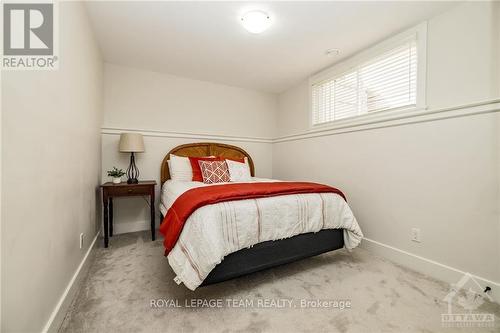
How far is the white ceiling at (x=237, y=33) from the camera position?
1.84 meters

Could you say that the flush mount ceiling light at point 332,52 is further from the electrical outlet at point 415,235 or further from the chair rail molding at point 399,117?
the electrical outlet at point 415,235

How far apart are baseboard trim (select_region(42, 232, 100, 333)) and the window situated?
299 centimetres

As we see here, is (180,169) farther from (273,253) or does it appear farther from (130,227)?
(273,253)

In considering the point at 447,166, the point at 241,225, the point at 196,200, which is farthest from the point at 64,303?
the point at 447,166

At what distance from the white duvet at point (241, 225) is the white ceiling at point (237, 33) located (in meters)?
1.59

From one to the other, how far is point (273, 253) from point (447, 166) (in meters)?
1.57

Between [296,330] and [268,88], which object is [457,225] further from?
[268,88]

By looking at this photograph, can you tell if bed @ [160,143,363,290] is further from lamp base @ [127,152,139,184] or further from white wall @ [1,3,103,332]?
lamp base @ [127,152,139,184]

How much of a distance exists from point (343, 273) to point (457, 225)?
961 millimetres

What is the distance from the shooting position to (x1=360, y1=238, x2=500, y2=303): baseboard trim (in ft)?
5.09

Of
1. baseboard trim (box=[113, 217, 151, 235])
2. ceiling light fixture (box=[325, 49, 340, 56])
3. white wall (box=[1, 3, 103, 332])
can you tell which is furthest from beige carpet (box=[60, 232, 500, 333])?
ceiling light fixture (box=[325, 49, 340, 56])

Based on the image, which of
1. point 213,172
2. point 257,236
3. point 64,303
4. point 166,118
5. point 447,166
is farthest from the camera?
point 166,118

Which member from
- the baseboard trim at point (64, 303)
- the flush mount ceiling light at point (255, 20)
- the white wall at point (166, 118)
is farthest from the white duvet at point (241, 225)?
the white wall at point (166, 118)

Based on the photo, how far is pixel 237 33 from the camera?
2205mm
